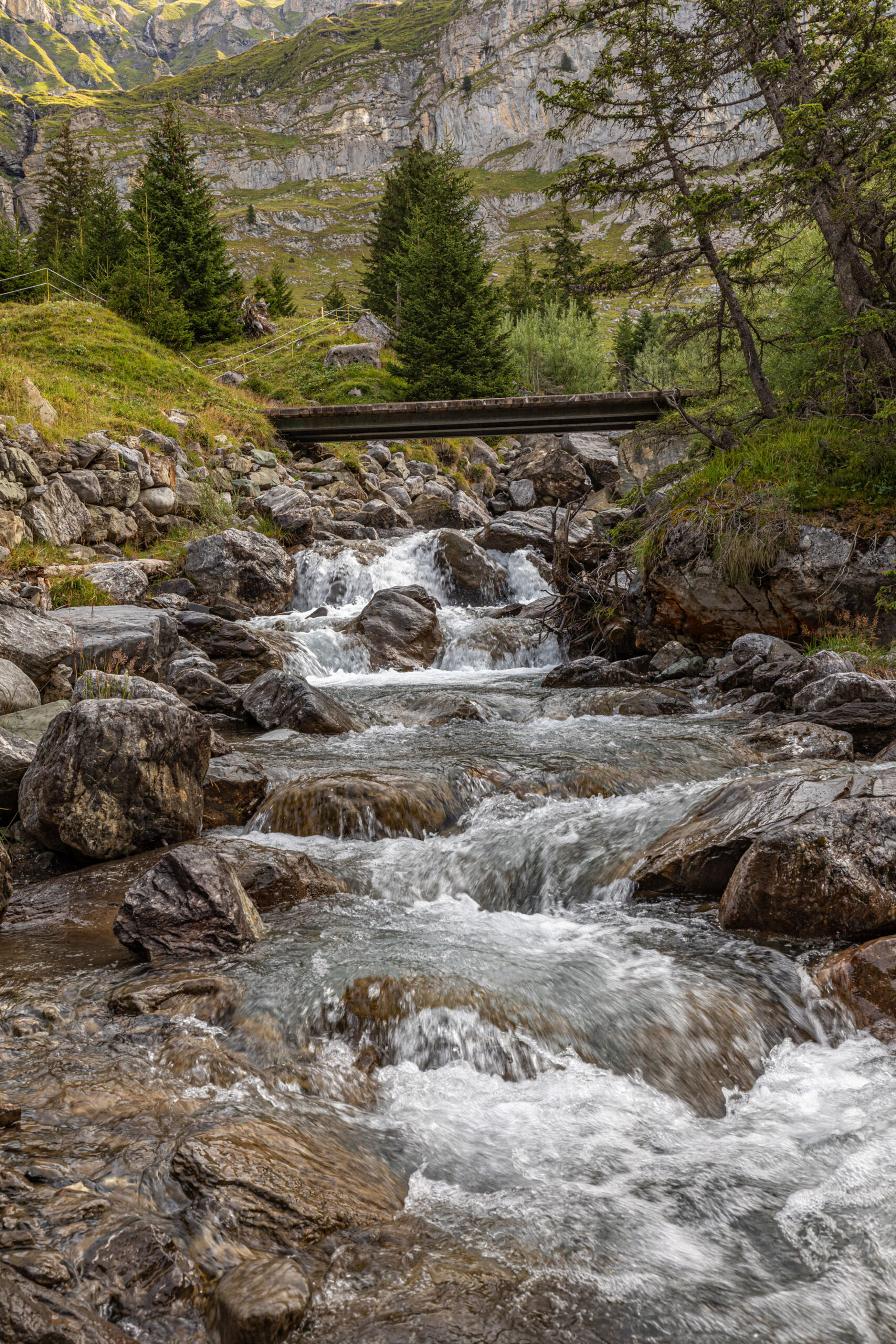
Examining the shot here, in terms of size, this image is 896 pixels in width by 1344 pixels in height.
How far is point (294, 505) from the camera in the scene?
21.6 m

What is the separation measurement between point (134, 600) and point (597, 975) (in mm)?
11733

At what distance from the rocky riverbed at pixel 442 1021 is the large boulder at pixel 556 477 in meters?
22.5

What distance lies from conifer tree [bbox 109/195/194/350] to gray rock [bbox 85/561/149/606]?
1786cm

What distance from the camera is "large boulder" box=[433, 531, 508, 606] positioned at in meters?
19.7

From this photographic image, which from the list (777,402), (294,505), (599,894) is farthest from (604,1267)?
(294,505)

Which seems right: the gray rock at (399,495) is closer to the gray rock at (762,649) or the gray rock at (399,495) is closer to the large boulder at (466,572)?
the large boulder at (466,572)

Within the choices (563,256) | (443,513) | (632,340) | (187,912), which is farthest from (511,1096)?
(563,256)

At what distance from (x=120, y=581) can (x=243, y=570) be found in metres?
3.29

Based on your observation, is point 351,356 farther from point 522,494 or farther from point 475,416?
point 475,416

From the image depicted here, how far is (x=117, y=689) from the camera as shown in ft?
26.7

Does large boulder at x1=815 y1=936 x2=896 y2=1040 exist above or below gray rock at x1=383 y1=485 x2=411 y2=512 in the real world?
below

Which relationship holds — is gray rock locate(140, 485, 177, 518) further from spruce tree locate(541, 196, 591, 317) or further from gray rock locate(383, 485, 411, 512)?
spruce tree locate(541, 196, 591, 317)

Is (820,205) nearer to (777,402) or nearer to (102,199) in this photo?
(777,402)

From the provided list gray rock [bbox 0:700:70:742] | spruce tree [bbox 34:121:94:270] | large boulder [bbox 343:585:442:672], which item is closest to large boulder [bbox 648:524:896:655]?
large boulder [bbox 343:585:442:672]
